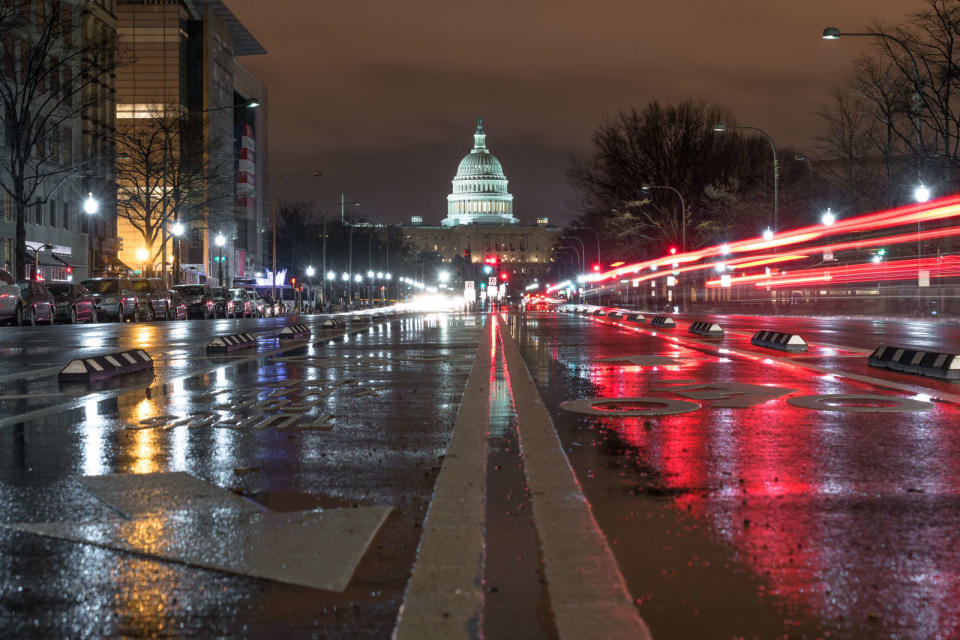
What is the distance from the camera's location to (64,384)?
41.4 feet

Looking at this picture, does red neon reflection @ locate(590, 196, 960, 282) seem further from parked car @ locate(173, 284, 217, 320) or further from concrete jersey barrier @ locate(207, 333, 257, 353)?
concrete jersey barrier @ locate(207, 333, 257, 353)

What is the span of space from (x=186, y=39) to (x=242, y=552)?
106 meters

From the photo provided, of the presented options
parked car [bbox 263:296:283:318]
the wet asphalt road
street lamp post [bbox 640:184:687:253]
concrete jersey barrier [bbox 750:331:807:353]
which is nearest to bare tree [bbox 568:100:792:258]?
street lamp post [bbox 640:184:687:253]

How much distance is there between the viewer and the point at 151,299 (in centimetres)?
4625

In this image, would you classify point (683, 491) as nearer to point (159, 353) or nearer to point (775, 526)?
point (775, 526)

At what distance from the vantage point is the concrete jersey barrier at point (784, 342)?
1927cm

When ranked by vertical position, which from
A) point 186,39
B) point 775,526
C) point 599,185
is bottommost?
point 775,526

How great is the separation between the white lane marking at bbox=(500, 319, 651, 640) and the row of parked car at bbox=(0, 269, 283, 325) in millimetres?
30486

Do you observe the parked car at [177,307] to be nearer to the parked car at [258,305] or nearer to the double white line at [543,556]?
the parked car at [258,305]

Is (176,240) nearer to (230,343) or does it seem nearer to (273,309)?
(273,309)

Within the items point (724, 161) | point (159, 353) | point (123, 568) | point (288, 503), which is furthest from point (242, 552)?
point (724, 161)

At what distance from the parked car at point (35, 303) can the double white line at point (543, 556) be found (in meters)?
31.0

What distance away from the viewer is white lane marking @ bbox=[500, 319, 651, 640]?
11.7 feet

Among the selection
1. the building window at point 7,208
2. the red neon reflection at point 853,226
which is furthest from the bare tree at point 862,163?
the building window at point 7,208
